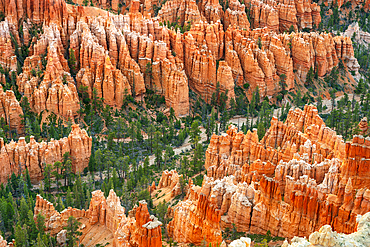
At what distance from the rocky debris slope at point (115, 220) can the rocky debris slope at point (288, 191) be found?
293 inches

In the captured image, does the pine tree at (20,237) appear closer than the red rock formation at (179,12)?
Yes

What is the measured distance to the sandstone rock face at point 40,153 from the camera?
3745 inches

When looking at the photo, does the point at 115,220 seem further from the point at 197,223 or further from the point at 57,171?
the point at 57,171

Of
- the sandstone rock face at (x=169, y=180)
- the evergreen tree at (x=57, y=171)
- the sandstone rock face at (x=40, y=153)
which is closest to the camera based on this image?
the sandstone rock face at (x=169, y=180)

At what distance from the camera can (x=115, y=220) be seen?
237ft

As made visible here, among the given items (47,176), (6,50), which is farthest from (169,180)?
(6,50)

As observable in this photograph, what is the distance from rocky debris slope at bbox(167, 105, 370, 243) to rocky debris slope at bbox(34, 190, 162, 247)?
7.44 m

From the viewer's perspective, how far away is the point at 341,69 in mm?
155875

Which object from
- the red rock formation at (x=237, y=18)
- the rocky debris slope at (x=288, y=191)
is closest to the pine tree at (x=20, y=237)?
the rocky debris slope at (x=288, y=191)

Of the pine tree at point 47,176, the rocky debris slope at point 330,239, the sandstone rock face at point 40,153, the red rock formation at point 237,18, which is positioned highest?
the red rock formation at point 237,18

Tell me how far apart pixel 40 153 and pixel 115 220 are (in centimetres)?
3077

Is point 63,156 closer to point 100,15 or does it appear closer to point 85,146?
point 85,146

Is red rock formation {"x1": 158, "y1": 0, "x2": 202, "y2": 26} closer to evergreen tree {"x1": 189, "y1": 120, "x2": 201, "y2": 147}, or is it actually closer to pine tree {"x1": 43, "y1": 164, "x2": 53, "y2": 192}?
evergreen tree {"x1": 189, "y1": 120, "x2": 201, "y2": 147}

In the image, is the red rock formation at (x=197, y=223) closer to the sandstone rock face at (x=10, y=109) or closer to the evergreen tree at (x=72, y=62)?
the sandstone rock face at (x=10, y=109)
